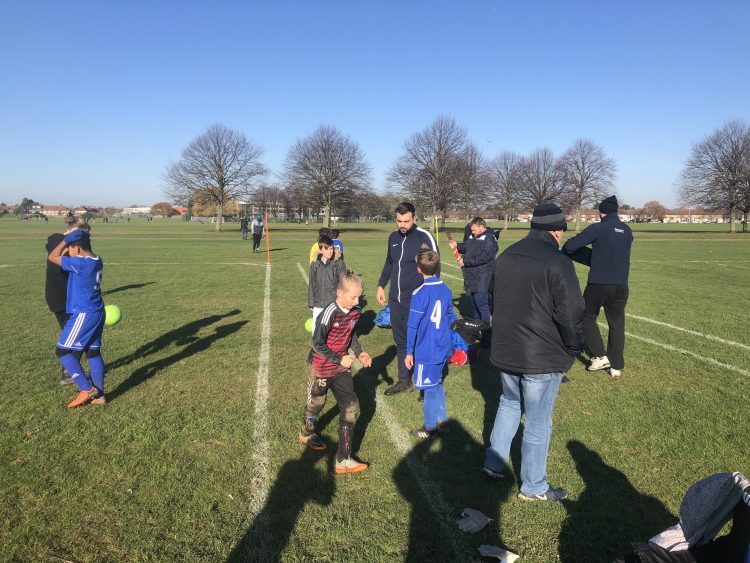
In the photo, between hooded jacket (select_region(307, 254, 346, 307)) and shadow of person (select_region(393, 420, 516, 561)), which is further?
hooded jacket (select_region(307, 254, 346, 307))

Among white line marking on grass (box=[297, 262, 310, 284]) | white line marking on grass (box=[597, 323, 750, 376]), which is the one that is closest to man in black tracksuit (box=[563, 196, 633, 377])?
white line marking on grass (box=[597, 323, 750, 376])

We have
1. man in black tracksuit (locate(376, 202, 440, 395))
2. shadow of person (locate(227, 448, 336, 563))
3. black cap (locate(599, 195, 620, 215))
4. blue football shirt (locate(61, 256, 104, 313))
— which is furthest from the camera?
black cap (locate(599, 195, 620, 215))

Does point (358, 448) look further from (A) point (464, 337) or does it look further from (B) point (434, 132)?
(B) point (434, 132)

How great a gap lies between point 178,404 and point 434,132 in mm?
60183

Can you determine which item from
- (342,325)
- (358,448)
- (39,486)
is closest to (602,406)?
(358,448)

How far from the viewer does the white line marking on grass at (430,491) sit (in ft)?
10.3

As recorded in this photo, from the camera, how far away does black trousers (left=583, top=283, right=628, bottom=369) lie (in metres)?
6.31

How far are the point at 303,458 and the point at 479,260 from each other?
491cm

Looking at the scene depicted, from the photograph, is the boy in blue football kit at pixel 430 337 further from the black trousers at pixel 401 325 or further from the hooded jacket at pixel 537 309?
the black trousers at pixel 401 325

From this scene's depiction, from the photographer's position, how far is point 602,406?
5477 millimetres

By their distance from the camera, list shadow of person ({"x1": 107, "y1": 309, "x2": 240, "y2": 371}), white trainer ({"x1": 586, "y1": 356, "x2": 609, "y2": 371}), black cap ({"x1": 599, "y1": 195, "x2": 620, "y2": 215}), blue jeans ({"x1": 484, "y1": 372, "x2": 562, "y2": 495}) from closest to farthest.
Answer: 1. blue jeans ({"x1": 484, "y1": 372, "x2": 562, "y2": 495})
2. black cap ({"x1": 599, "y1": 195, "x2": 620, "y2": 215})
3. white trainer ({"x1": 586, "y1": 356, "x2": 609, "y2": 371})
4. shadow of person ({"x1": 107, "y1": 309, "x2": 240, "y2": 371})

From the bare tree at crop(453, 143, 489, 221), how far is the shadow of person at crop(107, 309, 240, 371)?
53211 mm

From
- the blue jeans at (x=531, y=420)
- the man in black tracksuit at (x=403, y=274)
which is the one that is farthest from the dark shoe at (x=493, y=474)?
the man in black tracksuit at (x=403, y=274)

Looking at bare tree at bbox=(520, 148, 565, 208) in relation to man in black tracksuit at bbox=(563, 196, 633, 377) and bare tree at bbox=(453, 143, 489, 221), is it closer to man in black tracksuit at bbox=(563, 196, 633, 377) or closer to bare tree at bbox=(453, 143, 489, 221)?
bare tree at bbox=(453, 143, 489, 221)
